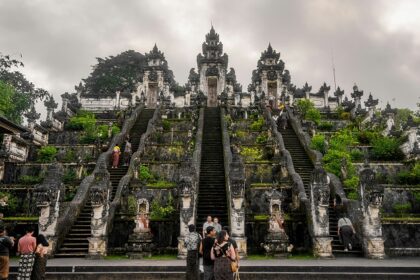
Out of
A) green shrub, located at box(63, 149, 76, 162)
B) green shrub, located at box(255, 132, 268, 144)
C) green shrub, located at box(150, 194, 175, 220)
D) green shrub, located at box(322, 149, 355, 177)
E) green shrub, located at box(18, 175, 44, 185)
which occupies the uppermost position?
green shrub, located at box(255, 132, 268, 144)

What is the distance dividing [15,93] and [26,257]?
30929 millimetres

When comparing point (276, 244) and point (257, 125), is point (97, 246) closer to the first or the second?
point (276, 244)

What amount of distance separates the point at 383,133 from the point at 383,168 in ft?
22.7

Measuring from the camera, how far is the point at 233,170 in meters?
13.0

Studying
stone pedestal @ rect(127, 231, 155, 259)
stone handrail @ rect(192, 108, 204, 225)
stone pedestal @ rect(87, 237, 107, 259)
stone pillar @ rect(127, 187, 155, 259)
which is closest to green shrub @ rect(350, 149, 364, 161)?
stone handrail @ rect(192, 108, 204, 225)

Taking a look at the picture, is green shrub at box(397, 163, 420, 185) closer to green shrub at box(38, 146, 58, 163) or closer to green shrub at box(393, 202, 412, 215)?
green shrub at box(393, 202, 412, 215)

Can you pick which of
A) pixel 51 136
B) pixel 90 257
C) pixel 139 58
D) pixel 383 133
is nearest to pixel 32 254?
pixel 90 257

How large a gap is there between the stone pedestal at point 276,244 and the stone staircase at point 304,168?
1.78 meters

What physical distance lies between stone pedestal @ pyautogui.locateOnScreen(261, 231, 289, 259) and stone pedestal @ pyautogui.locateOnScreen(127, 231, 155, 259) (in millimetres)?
3941

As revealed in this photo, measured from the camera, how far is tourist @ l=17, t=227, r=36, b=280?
776 cm

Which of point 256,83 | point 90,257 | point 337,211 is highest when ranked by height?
point 256,83

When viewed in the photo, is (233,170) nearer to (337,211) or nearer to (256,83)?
(337,211)

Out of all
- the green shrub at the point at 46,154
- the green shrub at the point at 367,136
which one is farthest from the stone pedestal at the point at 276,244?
the green shrub at the point at 46,154

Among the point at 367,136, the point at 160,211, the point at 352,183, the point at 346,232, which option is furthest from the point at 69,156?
the point at 367,136
